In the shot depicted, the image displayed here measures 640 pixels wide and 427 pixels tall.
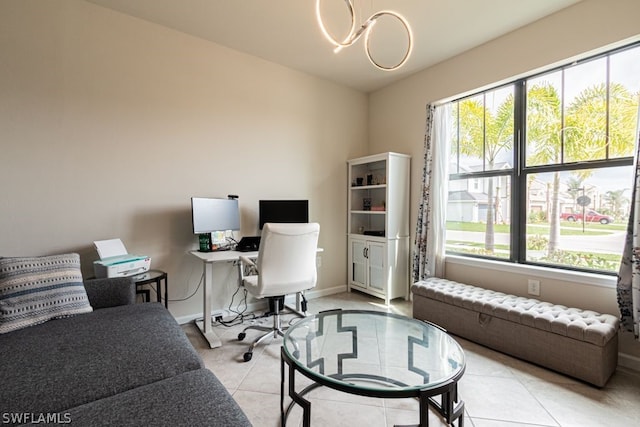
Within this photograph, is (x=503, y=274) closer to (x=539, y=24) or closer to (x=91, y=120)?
(x=539, y=24)

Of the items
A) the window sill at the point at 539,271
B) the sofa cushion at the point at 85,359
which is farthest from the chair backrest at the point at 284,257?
the window sill at the point at 539,271

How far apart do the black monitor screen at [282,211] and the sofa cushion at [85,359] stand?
1567 millimetres

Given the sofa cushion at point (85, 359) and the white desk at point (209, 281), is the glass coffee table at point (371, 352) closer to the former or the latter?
the sofa cushion at point (85, 359)

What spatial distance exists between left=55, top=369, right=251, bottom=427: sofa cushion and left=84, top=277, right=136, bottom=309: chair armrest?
1107 millimetres

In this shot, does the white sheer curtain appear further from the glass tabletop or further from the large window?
the glass tabletop

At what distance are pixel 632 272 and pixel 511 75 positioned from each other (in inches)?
72.0

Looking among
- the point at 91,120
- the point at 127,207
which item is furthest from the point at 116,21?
the point at 127,207

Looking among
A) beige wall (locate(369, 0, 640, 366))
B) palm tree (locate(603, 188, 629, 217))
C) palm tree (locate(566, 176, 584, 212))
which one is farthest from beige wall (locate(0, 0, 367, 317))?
palm tree (locate(603, 188, 629, 217))

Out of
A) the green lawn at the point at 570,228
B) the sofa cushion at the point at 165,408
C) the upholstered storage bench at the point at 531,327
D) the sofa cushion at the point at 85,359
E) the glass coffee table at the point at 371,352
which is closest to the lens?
the sofa cushion at the point at 165,408

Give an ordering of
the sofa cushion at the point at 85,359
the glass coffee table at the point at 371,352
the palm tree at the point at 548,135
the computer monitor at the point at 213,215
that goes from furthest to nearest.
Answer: the computer monitor at the point at 213,215 → the palm tree at the point at 548,135 → the glass coffee table at the point at 371,352 → the sofa cushion at the point at 85,359

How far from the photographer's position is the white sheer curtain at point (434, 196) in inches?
126

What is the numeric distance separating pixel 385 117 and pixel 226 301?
9.89ft

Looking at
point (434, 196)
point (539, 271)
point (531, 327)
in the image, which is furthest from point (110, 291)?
point (539, 271)

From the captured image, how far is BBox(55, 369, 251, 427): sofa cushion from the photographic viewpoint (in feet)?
3.03
